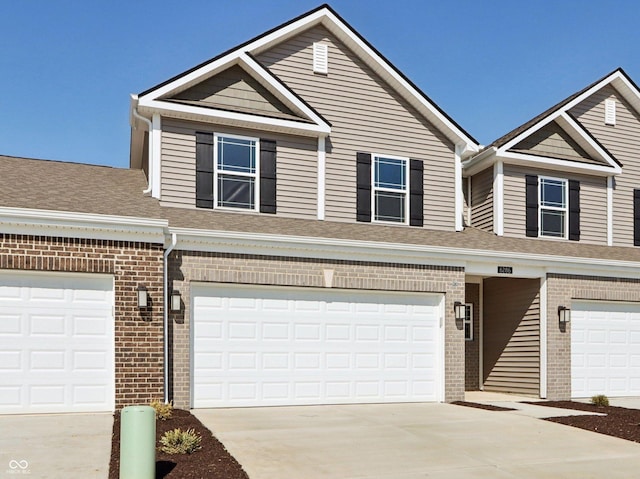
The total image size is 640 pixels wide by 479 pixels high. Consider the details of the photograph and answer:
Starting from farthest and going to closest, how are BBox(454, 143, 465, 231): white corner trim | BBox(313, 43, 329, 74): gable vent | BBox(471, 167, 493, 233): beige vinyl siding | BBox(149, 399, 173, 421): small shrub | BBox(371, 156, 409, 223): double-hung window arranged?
BBox(471, 167, 493, 233): beige vinyl siding → BBox(454, 143, 465, 231): white corner trim → BBox(313, 43, 329, 74): gable vent → BBox(371, 156, 409, 223): double-hung window → BBox(149, 399, 173, 421): small shrub

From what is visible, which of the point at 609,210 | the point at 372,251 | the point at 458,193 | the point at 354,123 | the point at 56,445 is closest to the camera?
the point at 56,445

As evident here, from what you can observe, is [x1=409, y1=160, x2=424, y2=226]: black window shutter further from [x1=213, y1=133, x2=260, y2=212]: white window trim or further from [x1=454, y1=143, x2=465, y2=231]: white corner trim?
[x1=213, y1=133, x2=260, y2=212]: white window trim

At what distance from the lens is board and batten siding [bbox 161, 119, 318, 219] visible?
587 inches

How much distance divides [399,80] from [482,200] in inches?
165

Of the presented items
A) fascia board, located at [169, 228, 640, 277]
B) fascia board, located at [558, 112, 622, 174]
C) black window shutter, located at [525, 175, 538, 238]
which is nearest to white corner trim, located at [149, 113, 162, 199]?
fascia board, located at [169, 228, 640, 277]

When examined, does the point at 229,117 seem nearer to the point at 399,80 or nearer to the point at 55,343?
the point at 399,80

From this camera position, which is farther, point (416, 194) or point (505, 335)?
point (505, 335)

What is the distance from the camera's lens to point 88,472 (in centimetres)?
798

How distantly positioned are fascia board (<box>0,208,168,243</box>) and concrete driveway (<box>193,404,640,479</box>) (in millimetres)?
3497

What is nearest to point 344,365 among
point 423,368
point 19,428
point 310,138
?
point 423,368

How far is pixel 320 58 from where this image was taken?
1709cm

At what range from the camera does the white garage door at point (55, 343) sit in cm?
1200


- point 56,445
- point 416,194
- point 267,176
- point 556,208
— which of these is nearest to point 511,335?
point 556,208

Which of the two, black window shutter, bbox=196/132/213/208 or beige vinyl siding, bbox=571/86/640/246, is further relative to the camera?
beige vinyl siding, bbox=571/86/640/246
